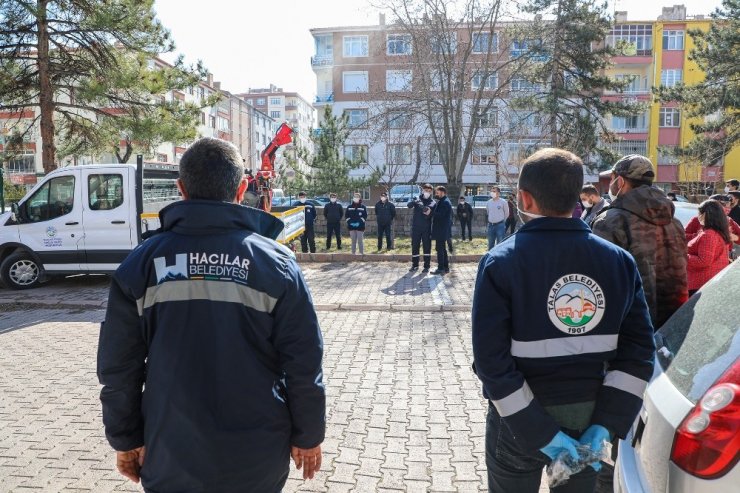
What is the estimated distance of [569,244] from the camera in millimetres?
2209

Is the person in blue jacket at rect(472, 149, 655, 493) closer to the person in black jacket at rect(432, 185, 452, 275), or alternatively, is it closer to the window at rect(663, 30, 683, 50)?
the person in black jacket at rect(432, 185, 452, 275)

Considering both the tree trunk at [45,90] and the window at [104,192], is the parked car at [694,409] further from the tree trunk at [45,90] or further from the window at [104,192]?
the tree trunk at [45,90]

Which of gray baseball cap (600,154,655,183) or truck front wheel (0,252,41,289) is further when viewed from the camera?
truck front wheel (0,252,41,289)

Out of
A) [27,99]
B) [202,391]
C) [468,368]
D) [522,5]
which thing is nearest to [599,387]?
[202,391]

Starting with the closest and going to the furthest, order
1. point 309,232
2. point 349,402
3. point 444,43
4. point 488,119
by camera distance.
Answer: point 349,402
point 309,232
point 444,43
point 488,119

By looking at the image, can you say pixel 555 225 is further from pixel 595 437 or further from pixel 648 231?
pixel 648 231

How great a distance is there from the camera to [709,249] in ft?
17.2

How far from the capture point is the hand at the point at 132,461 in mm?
2242

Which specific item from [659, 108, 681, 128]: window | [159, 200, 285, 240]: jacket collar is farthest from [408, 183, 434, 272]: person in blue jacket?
[659, 108, 681, 128]: window

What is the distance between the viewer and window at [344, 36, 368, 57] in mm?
54594

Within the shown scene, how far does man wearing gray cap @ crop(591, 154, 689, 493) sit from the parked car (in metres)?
1.20

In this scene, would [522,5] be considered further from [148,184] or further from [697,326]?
[697,326]

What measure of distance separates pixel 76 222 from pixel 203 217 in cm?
1040

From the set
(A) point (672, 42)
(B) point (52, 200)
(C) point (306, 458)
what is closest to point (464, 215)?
(B) point (52, 200)
